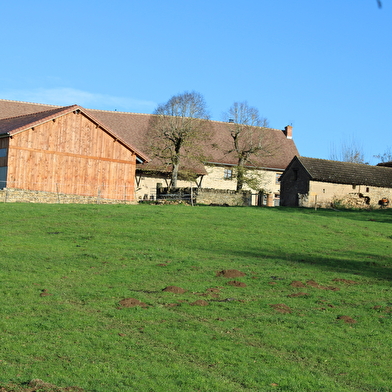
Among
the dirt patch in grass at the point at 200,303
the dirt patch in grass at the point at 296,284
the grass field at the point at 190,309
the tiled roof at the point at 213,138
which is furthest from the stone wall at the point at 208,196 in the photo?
the dirt patch in grass at the point at 200,303

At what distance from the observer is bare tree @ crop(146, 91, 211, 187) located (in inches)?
2023

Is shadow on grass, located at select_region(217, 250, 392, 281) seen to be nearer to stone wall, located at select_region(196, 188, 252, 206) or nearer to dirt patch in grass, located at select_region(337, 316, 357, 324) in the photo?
dirt patch in grass, located at select_region(337, 316, 357, 324)

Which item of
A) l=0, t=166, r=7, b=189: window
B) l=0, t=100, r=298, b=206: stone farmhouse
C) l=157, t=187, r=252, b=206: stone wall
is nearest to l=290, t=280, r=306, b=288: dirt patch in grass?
l=157, t=187, r=252, b=206: stone wall

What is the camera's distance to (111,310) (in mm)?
12711

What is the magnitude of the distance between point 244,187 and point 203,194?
16.8 m

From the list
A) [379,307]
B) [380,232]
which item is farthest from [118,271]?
[380,232]

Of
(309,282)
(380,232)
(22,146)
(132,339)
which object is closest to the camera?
(132,339)

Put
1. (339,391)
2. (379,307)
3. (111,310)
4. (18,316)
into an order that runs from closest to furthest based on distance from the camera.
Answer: (339,391) → (18,316) → (111,310) → (379,307)

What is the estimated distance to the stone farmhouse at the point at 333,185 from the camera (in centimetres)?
4875

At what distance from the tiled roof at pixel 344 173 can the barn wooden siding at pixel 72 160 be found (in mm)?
17126

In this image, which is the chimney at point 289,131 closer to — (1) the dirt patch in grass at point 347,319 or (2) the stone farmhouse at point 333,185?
(2) the stone farmhouse at point 333,185

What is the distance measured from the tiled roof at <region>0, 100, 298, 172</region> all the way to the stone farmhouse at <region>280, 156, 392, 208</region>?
6450mm

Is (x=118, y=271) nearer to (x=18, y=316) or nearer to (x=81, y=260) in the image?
(x=81, y=260)

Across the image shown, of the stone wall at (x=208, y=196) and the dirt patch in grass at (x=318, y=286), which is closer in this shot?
the dirt patch in grass at (x=318, y=286)
